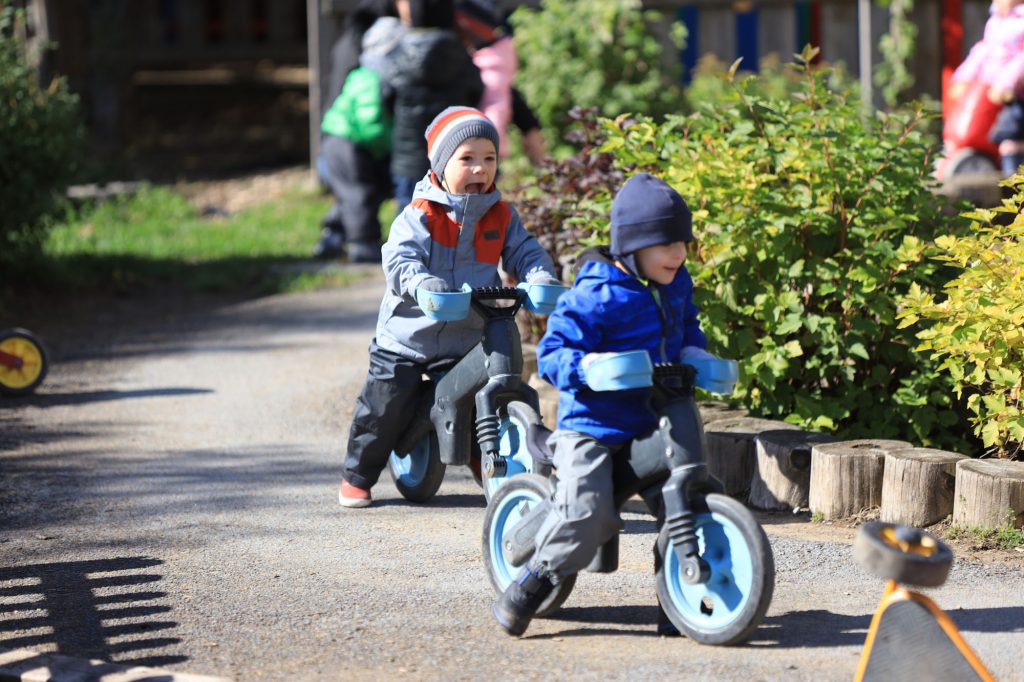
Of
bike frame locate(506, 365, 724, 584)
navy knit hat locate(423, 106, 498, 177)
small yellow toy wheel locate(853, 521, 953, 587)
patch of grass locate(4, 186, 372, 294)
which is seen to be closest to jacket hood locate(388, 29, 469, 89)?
patch of grass locate(4, 186, 372, 294)

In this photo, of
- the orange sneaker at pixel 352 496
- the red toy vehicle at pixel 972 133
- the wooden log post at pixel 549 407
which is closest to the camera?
the orange sneaker at pixel 352 496

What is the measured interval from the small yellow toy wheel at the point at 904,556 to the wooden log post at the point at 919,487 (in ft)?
5.35

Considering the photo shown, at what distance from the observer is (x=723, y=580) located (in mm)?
4051

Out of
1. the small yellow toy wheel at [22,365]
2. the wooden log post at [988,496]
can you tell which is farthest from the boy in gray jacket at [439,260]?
the small yellow toy wheel at [22,365]

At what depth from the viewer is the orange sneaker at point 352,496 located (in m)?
5.68

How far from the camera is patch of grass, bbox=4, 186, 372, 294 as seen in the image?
10383 millimetres

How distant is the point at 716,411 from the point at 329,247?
5.48 metres

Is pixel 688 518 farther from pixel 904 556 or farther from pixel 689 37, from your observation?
pixel 689 37

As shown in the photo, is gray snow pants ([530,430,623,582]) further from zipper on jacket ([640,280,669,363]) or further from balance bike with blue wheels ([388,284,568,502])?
balance bike with blue wheels ([388,284,568,502])

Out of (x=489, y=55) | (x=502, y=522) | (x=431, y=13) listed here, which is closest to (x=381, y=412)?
(x=502, y=522)

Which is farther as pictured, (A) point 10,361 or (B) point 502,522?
(A) point 10,361

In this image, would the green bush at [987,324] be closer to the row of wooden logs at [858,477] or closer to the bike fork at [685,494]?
the row of wooden logs at [858,477]

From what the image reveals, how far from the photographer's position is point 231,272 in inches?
421

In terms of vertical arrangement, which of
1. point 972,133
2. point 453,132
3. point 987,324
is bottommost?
point 987,324
